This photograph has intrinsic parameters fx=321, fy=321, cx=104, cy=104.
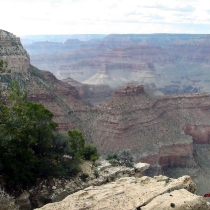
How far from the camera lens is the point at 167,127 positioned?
193 feet

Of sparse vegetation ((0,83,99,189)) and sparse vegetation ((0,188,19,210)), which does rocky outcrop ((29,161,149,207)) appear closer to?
sparse vegetation ((0,83,99,189))

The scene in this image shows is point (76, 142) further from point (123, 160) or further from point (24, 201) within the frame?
A: point (24, 201)

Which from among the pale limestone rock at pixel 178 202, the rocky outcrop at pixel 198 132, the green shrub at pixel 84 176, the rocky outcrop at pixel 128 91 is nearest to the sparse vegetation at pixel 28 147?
the green shrub at pixel 84 176

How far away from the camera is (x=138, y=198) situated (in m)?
17.1

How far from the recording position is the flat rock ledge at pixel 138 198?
15516mm

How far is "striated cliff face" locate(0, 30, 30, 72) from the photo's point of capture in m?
56.0

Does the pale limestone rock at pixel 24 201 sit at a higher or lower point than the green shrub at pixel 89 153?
lower

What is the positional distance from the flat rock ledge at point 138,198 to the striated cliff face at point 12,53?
1633 inches

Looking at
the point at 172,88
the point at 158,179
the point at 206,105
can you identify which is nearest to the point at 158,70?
the point at 172,88

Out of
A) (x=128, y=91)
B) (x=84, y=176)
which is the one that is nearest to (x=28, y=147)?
(x=84, y=176)

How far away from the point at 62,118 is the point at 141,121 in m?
13.7

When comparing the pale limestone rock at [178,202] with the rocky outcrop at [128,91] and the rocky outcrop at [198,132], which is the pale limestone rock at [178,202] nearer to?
the rocky outcrop at [128,91]

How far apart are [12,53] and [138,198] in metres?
46.4

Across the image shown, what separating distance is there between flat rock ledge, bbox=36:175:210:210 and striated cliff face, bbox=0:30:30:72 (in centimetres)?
4147
